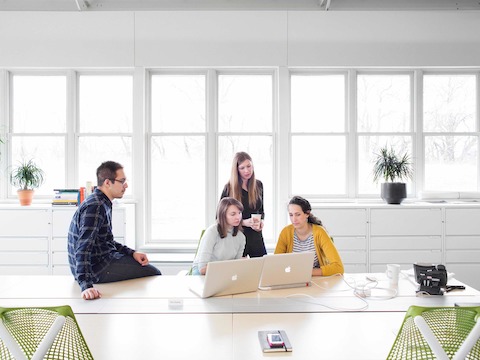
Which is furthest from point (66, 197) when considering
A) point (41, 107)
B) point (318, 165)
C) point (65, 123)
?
point (318, 165)

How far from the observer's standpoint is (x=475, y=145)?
218 inches

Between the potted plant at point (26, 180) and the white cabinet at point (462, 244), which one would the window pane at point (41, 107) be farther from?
the white cabinet at point (462, 244)

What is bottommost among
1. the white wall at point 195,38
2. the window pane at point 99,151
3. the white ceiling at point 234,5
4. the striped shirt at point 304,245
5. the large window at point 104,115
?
the striped shirt at point 304,245

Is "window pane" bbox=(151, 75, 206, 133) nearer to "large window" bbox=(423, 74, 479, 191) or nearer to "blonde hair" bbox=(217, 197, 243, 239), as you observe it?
"blonde hair" bbox=(217, 197, 243, 239)

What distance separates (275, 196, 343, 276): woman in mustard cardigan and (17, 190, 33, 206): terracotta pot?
342 cm

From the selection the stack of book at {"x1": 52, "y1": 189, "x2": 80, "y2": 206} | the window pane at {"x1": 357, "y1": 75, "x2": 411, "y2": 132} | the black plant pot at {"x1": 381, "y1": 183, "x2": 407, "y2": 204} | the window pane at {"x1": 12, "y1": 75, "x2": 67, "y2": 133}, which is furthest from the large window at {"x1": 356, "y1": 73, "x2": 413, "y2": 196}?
the window pane at {"x1": 12, "y1": 75, "x2": 67, "y2": 133}

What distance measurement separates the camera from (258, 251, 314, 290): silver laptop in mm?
2479

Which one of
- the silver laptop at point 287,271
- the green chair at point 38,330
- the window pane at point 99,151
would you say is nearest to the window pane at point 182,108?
the window pane at point 99,151

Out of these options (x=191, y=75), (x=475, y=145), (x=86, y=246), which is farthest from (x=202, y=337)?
(x=475, y=145)

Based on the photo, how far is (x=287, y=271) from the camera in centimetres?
254

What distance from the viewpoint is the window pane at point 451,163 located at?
18.1 feet

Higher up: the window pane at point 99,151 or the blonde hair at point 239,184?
the window pane at point 99,151

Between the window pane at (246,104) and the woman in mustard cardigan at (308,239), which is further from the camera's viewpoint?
the window pane at (246,104)

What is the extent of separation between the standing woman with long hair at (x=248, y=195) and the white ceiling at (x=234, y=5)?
8.80 feet
